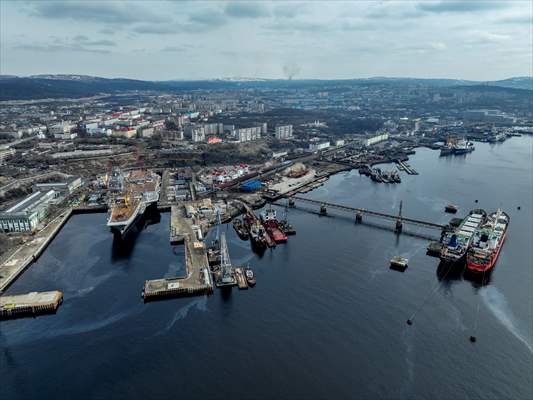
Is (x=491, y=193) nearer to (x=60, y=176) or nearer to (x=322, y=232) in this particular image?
(x=322, y=232)

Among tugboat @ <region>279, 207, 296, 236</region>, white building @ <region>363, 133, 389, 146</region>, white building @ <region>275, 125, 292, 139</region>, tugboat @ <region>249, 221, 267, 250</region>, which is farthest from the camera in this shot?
white building @ <region>275, 125, 292, 139</region>

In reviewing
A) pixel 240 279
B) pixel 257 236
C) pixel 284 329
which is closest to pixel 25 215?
pixel 257 236

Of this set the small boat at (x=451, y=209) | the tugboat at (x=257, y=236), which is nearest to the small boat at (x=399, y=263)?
the tugboat at (x=257, y=236)

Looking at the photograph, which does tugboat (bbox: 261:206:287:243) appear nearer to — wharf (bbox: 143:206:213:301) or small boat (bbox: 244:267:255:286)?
small boat (bbox: 244:267:255:286)

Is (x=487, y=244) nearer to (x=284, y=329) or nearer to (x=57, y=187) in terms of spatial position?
(x=284, y=329)

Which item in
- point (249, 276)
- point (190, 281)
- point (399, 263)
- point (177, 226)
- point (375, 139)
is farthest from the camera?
point (375, 139)

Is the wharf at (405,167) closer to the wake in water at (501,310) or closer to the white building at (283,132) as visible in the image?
the white building at (283,132)

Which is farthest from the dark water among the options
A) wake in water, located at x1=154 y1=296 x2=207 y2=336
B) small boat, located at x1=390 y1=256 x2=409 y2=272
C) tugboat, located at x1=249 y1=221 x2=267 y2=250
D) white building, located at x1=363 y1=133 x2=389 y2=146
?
white building, located at x1=363 y1=133 x2=389 y2=146
